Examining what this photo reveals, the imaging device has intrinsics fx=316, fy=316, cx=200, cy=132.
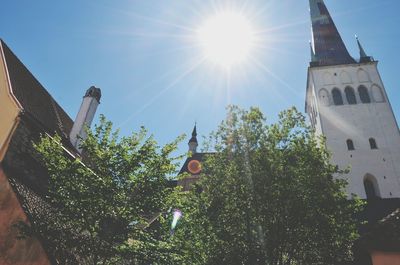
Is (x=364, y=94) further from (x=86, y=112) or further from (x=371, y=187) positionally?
(x=86, y=112)

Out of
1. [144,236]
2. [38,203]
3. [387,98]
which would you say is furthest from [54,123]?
[387,98]

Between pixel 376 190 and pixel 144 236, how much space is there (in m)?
23.4

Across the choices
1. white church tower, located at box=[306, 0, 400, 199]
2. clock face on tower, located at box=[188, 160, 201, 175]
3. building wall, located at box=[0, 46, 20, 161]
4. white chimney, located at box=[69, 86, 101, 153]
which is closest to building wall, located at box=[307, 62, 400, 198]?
white church tower, located at box=[306, 0, 400, 199]

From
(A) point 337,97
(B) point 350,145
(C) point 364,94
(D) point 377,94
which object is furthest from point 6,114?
(D) point 377,94

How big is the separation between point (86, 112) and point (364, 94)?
26.8m

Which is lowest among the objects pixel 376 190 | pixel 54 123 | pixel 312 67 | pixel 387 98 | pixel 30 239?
pixel 30 239

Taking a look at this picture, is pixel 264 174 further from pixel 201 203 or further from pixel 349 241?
pixel 349 241

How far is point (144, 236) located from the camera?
910 cm

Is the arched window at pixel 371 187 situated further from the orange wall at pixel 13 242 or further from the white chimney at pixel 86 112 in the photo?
the orange wall at pixel 13 242

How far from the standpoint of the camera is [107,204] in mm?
8727

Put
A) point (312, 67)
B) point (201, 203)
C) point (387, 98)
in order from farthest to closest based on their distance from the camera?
point (312, 67)
point (387, 98)
point (201, 203)

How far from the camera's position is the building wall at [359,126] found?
26.3 metres

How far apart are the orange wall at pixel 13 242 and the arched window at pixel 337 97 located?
29.5 meters

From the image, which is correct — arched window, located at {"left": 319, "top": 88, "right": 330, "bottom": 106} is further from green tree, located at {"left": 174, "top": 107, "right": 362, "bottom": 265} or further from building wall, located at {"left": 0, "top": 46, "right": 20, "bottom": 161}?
building wall, located at {"left": 0, "top": 46, "right": 20, "bottom": 161}
